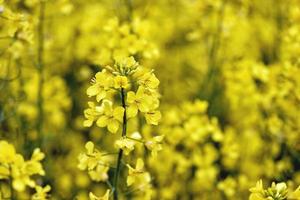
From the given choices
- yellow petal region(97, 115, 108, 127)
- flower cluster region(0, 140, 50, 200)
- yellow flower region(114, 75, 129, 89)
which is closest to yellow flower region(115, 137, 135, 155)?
yellow petal region(97, 115, 108, 127)

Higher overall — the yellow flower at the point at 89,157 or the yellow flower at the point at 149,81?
the yellow flower at the point at 149,81

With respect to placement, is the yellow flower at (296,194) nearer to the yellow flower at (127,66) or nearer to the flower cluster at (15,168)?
the yellow flower at (127,66)

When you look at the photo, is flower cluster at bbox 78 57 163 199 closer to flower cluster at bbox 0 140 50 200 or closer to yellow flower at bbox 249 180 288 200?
flower cluster at bbox 0 140 50 200

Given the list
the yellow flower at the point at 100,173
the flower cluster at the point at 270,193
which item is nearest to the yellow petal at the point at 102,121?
the yellow flower at the point at 100,173

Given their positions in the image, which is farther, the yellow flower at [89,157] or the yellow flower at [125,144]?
the yellow flower at [89,157]

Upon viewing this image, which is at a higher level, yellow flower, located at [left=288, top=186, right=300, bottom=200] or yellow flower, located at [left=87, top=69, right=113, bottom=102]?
yellow flower, located at [left=87, top=69, right=113, bottom=102]

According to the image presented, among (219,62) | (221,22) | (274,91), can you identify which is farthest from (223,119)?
(274,91)

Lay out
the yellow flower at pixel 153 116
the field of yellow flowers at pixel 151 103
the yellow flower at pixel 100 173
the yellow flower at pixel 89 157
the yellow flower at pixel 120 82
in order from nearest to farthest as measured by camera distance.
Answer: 1. the yellow flower at pixel 120 82
2. the yellow flower at pixel 153 116
3. the yellow flower at pixel 89 157
4. the field of yellow flowers at pixel 151 103
5. the yellow flower at pixel 100 173
